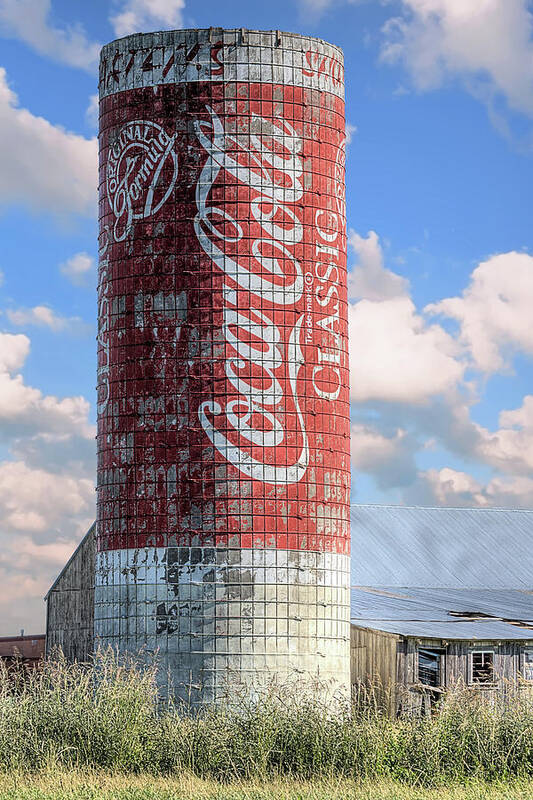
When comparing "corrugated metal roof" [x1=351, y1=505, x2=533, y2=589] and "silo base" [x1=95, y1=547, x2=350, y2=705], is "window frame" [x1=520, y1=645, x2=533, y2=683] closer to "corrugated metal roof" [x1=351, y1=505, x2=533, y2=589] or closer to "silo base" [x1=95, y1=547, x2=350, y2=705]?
"silo base" [x1=95, y1=547, x2=350, y2=705]

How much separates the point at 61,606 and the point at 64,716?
1561 centimetres

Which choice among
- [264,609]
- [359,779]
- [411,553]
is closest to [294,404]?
[264,609]

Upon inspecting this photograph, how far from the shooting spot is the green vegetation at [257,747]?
25.7 meters

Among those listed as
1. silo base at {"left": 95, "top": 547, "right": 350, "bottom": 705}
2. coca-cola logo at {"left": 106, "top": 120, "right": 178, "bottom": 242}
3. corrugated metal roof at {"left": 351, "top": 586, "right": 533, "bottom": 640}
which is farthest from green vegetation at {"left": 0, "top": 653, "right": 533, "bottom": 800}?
coca-cola logo at {"left": 106, "top": 120, "right": 178, "bottom": 242}

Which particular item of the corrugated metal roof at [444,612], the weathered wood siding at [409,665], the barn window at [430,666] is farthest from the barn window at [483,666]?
the barn window at [430,666]

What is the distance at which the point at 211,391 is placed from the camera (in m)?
32.4

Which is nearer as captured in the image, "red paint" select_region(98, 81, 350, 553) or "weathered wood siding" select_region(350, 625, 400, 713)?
"red paint" select_region(98, 81, 350, 553)

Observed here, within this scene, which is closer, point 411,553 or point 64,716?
point 64,716

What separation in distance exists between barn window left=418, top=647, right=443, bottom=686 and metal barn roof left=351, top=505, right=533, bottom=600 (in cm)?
1060

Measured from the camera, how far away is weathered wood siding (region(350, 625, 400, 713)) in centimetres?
3659

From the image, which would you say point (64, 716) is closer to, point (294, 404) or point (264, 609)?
point (264, 609)

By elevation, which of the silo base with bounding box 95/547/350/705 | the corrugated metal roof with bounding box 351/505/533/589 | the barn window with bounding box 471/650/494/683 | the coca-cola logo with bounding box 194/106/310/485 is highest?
the coca-cola logo with bounding box 194/106/310/485

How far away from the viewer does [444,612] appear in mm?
42469

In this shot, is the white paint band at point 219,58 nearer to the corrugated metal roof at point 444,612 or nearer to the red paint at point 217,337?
the red paint at point 217,337
